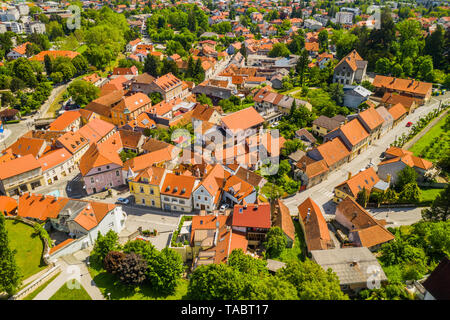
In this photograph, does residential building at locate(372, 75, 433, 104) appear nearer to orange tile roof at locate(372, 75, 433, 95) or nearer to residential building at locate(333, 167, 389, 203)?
orange tile roof at locate(372, 75, 433, 95)

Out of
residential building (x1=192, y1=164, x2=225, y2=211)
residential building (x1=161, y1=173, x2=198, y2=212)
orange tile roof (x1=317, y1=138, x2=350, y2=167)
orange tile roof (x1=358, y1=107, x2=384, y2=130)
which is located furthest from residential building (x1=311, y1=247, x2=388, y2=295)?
orange tile roof (x1=358, y1=107, x2=384, y2=130)

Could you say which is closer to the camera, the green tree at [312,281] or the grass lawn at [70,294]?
the green tree at [312,281]

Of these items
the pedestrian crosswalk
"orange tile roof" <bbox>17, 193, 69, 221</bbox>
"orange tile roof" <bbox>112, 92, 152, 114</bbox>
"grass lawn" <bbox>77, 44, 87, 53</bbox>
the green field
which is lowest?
the pedestrian crosswalk

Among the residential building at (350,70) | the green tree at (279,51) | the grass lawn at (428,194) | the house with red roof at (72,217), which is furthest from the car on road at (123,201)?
the green tree at (279,51)

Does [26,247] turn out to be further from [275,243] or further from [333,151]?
[333,151]

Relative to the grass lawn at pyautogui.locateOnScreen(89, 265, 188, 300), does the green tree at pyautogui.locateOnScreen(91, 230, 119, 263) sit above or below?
above

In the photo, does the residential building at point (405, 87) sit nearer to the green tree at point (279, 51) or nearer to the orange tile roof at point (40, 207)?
the green tree at point (279, 51)
